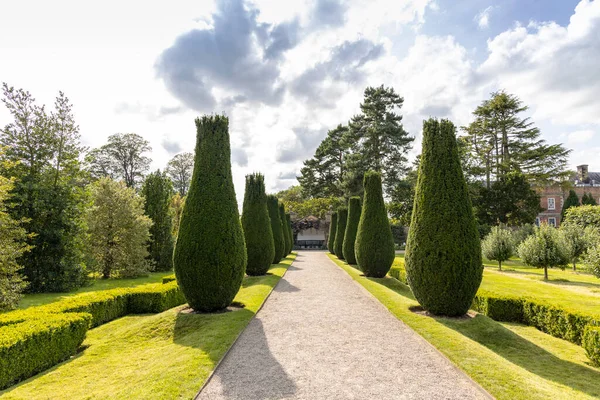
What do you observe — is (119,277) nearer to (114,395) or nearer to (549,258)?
(114,395)

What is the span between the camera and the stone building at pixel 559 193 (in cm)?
4969

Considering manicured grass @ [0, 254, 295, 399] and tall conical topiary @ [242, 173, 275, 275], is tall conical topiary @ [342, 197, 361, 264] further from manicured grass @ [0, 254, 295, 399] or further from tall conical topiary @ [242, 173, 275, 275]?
manicured grass @ [0, 254, 295, 399]

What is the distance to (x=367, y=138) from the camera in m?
40.0

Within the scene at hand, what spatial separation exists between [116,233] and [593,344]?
1987 cm

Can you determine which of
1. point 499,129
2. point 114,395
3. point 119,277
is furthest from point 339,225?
point 499,129

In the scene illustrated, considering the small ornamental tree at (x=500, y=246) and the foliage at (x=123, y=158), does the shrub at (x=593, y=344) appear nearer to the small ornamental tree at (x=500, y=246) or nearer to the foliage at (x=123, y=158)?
the small ornamental tree at (x=500, y=246)

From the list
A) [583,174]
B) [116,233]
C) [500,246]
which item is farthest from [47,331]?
[583,174]

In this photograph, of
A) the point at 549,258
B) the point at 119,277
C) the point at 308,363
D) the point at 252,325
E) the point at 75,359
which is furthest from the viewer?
the point at 119,277

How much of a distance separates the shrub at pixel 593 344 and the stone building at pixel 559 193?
48497 millimetres

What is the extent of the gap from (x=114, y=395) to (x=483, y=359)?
5.67m

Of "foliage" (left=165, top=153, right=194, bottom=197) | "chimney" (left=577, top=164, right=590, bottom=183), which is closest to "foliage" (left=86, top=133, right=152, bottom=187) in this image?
"foliage" (left=165, top=153, right=194, bottom=197)

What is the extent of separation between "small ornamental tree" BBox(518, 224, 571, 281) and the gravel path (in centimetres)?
1257

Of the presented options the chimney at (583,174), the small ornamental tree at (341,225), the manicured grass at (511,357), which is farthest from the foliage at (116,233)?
the chimney at (583,174)

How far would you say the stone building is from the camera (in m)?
49.7
